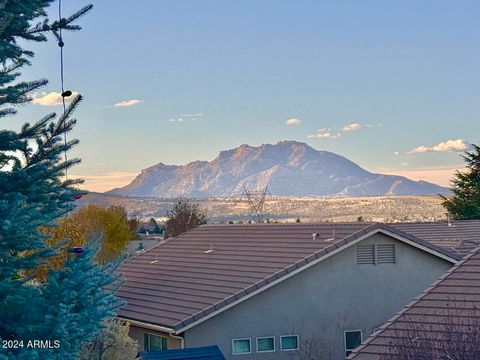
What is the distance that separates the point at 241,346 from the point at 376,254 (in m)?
4.51

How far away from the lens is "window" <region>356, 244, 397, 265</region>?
23609 mm

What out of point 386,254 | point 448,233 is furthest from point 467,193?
point 386,254

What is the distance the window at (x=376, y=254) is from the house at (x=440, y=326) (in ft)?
22.3

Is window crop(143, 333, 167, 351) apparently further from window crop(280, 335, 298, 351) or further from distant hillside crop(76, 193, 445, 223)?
distant hillside crop(76, 193, 445, 223)

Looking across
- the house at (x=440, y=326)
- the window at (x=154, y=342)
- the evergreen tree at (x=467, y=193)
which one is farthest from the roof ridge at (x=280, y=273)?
the evergreen tree at (x=467, y=193)

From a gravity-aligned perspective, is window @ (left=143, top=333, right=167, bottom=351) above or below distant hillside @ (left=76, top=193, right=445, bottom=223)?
below

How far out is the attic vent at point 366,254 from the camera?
23.6 m

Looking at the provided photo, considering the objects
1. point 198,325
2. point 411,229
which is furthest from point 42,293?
point 411,229

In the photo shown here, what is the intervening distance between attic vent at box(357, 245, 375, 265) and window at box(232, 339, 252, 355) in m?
3.74

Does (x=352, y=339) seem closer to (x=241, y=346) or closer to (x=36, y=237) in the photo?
(x=241, y=346)

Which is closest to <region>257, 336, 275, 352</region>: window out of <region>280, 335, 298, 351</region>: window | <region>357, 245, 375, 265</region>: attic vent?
<region>280, 335, 298, 351</region>: window

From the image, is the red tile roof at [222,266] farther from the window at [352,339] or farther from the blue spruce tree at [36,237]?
the blue spruce tree at [36,237]

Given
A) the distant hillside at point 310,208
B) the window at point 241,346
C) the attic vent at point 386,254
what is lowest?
the window at point 241,346

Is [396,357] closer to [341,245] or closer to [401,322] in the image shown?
[401,322]
